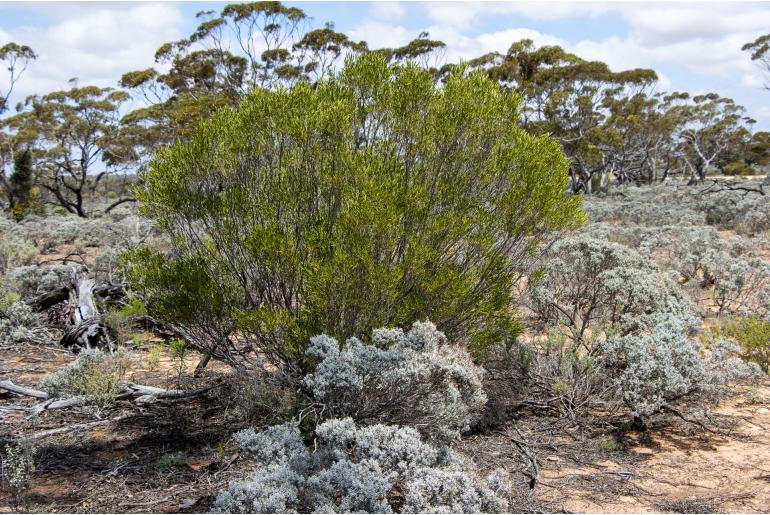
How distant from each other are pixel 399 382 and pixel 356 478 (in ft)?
2.90

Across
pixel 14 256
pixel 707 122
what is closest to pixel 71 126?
pixel 14 256

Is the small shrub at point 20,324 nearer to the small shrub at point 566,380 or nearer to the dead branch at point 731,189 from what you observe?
the small shrub at point 566,380

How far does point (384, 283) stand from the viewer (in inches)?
181

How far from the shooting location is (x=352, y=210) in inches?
180

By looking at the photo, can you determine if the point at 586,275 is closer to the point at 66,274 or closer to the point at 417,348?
the point at 417,348

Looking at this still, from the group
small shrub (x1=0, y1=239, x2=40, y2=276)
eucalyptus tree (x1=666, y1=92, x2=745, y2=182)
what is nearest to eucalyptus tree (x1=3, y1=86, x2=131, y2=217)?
small shrub (x1=0, y1=239, x2=40, y2=276)

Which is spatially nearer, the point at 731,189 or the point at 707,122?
the point at 731,189

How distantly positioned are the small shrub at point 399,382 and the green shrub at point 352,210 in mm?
472

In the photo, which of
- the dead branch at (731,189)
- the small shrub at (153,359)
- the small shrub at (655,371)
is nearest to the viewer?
the small shrub at (655,371)

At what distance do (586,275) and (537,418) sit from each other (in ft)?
8.48

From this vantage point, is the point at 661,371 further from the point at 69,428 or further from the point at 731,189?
the point at 731,189

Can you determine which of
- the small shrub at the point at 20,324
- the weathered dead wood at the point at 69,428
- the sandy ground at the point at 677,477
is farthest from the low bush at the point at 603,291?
the small shrub at the point at 20,324

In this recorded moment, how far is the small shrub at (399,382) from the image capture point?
410 centimetres

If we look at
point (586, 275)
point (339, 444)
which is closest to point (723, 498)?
point (339, 444)
